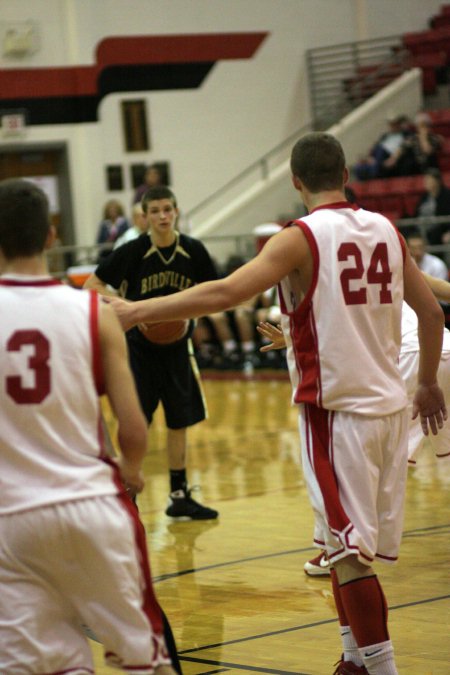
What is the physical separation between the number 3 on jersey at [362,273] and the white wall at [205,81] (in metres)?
15.8

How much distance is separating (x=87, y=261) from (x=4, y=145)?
105 inches

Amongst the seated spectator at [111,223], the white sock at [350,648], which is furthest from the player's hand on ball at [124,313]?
the seated spectator at [111,223]

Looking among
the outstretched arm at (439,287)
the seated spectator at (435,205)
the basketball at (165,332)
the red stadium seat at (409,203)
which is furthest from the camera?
the red stadium seat at (409,203)

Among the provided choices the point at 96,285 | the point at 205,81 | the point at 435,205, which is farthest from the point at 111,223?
the point at 96,285

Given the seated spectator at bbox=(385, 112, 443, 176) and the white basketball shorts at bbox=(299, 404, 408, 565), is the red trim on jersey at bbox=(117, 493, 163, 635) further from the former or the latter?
the seated spectator at bbox=(385, 112, 443, 176)

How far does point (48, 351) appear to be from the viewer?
3041 mm

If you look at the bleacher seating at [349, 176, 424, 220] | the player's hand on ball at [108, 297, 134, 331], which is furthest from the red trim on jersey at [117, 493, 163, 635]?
the bleacher seating at [349, 176, 424, 220]

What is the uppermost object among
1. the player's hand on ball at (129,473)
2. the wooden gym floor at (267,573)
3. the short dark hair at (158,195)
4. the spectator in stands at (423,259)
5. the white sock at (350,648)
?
the short dark hair at (158,195)

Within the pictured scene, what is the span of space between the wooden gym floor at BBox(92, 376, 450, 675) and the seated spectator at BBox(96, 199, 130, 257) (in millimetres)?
8674

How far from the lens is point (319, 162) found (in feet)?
13.0

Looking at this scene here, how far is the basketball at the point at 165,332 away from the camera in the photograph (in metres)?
7.06

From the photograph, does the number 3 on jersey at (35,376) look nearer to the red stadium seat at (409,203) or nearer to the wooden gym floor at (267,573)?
the wooden gym floor at (267,573)

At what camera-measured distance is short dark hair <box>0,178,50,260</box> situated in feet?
10.2

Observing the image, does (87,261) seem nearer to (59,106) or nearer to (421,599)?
(59,106)
